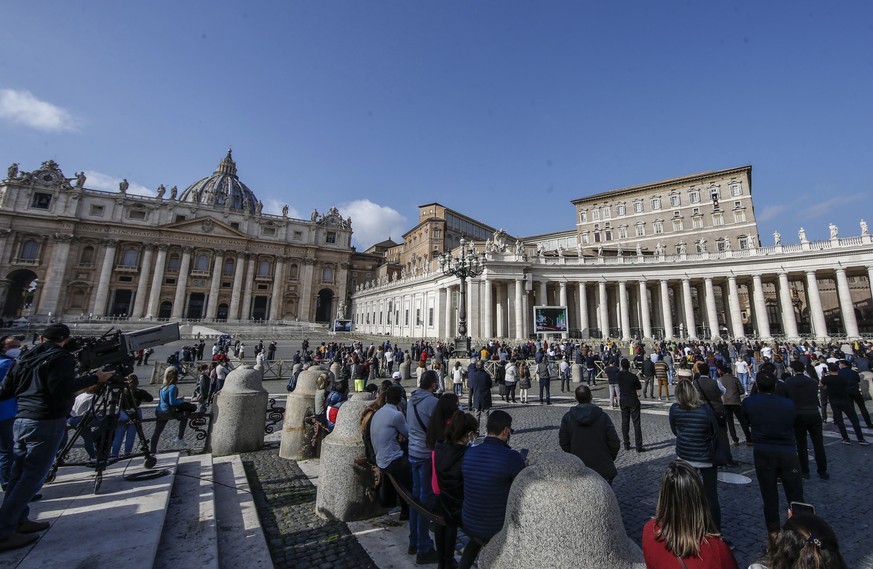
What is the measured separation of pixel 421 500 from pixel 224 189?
89.1m

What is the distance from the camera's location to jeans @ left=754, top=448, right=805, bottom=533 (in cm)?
381

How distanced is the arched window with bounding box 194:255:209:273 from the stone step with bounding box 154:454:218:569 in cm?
5996

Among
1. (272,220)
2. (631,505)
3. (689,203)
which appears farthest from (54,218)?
(689,203)

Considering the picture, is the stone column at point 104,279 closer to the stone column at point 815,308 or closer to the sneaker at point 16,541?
the sneaker at point 16,541

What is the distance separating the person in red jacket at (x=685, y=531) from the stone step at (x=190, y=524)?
358cm

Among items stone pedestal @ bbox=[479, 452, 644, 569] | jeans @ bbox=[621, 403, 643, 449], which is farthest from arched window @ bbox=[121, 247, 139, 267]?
stone pedestal @ bbox=[479, 452, 644, 569]

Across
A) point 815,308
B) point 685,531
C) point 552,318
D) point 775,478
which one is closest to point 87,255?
point 552,318

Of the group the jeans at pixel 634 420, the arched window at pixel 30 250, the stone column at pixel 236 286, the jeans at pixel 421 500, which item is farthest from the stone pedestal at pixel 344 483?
the arched window at pixel 30 250

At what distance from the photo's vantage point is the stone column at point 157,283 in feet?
170

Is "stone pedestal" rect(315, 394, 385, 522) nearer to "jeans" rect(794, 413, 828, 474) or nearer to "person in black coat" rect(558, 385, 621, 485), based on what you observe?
"person in black coat" rect(558, 385, 621, 485)

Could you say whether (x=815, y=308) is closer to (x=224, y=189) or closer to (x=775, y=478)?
(x=775, y=478)

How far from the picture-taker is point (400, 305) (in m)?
46.5

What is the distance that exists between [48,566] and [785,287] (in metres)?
44.7

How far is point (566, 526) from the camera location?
5.69ft
